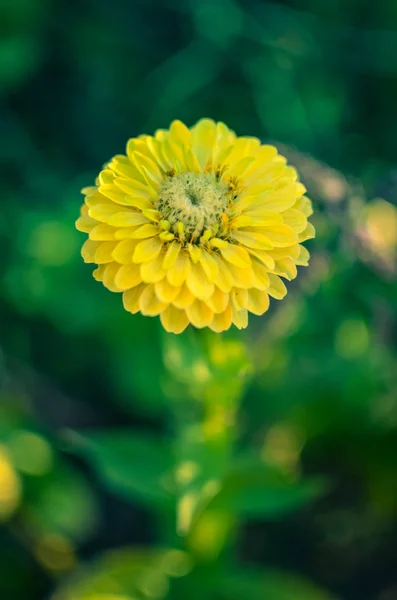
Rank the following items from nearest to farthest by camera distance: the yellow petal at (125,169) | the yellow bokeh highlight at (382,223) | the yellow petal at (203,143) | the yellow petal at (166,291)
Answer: the yellow petal at (166,291) → the yellow petal at (125,169) → the yellow petal at (203,143) → the yellow bokeh highlight at (382,223)

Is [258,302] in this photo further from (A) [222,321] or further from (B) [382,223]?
(B) [382,223]

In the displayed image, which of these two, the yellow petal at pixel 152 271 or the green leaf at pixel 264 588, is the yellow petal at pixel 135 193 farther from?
the green leaf at pixel 264 588

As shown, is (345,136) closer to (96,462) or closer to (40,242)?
(40,242)

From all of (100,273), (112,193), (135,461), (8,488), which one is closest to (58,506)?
(8,488)

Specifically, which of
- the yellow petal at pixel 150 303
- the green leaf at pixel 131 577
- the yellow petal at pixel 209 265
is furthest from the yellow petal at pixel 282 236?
the green leaf at pixel 131 577

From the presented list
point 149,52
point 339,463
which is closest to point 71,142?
point 149,52

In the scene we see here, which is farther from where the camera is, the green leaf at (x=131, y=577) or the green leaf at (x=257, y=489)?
the green leaf at (x=131, y=577)

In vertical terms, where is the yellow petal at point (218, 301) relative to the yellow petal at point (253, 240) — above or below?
below
